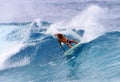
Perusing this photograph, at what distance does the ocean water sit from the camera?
25.1 metres

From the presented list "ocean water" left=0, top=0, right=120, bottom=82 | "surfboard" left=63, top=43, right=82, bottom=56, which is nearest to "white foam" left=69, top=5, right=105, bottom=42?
"ocean water" left=0, top=0, right=120, bottom=82

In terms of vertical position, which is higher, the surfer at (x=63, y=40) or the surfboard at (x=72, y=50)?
the surfer at (x=63, y=40)

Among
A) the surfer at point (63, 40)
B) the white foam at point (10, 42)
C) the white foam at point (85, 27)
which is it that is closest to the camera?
the surfer at point (63, 40)

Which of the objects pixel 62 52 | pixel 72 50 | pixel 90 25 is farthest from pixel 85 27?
pixel 72 50

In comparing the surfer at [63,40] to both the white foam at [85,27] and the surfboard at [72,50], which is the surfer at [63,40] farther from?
the white foam at [85,27]

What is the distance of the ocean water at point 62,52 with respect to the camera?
82.4 ft

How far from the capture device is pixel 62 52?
28.1 metres

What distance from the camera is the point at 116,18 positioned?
35.6 meters

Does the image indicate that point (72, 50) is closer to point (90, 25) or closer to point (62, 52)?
point (62, 52)

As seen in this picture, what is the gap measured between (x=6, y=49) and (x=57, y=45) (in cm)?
434

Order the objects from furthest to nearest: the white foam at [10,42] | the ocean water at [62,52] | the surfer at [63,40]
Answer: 1. the white foam at [10,42]
2. the surfer at [63,40]
3. the ocean water at [62,52]

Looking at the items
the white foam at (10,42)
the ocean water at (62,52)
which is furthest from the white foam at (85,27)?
the white foam at (10,42)

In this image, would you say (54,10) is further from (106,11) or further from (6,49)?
(6,49)

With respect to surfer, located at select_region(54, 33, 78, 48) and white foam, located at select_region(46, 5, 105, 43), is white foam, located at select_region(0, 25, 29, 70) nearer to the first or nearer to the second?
white foam, located at select_region(46, 5, 105, 43)
